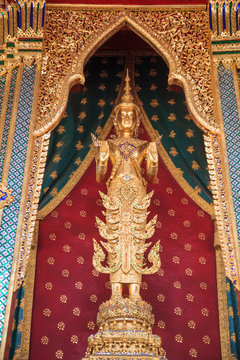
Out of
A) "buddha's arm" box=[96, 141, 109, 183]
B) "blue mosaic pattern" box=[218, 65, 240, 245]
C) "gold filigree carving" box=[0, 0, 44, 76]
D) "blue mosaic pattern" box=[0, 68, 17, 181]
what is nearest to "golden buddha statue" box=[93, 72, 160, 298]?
"buddha's arm" box=[96, 141, 109, 183]

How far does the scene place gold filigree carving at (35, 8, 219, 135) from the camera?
4980 mm

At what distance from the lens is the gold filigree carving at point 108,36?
4980 millimetres

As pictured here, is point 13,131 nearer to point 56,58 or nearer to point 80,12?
point 56,58

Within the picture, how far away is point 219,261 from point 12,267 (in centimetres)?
214

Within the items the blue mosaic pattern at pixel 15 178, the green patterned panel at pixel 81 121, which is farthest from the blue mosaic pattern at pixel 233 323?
the blue mosaic pattern at pixel 15 178

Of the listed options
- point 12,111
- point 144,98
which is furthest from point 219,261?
point 12,111

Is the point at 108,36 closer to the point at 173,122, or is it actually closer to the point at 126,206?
the point at 173,122

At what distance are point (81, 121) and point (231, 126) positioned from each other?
1.80 m

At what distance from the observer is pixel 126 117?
511cm

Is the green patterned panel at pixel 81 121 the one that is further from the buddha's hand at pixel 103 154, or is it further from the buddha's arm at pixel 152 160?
the buddha's arm at pixel 152 160

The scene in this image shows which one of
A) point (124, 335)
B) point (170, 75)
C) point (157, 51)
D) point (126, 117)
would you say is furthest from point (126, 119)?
point (124, 335)

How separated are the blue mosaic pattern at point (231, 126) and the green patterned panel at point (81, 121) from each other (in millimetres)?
1449

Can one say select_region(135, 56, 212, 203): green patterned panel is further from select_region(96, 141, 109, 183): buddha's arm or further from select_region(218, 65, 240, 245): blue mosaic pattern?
select_region(96, 141, 109, 183): buddha's arm

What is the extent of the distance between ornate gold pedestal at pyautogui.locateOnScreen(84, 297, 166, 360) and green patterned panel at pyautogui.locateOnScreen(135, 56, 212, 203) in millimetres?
1817
